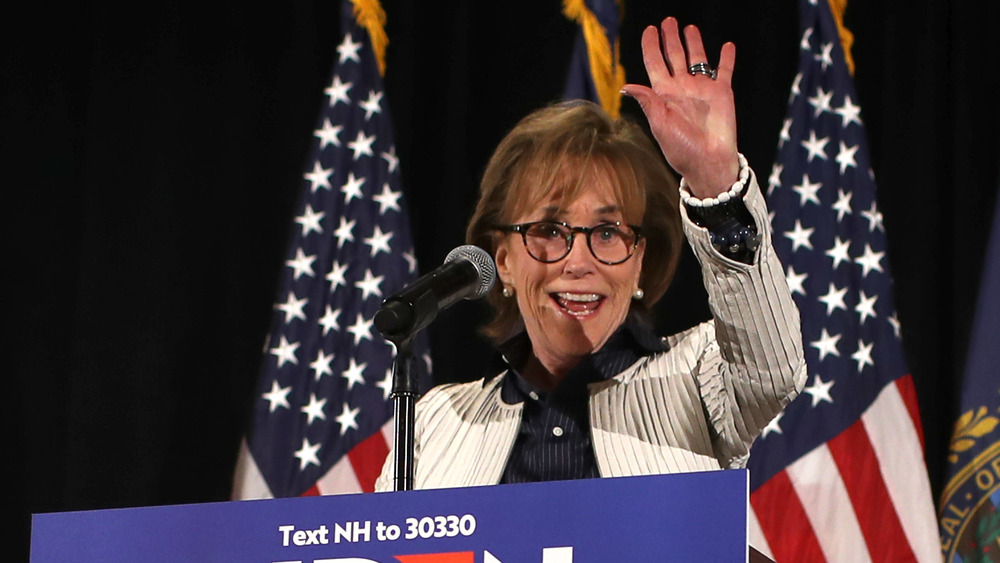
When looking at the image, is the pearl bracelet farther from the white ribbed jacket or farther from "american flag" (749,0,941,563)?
"american flag" (749,0,941,563)

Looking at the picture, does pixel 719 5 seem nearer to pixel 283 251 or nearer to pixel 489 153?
pixel 489 153

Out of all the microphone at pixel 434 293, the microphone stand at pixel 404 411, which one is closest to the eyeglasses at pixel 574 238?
the microphone at pixel 434 293

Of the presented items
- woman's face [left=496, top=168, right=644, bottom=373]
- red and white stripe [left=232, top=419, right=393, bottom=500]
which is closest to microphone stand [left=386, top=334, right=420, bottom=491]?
woman's face [left=496, top=168, right=644, bottom=373]

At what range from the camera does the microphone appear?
1.40 metres

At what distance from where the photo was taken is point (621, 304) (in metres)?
2.29

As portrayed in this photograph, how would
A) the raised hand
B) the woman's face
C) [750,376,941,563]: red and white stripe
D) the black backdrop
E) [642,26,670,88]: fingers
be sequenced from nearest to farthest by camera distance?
the raised hand
[642,26,670,88]: fingers
the woman's face
[750,376,941,563]: red and white stripe
the black backdrop

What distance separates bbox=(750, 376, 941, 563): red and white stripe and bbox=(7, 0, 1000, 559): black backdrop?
19.0 inches

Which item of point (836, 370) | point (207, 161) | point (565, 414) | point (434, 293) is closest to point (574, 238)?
point (565, 414)

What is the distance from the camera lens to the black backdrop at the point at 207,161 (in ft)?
10.9

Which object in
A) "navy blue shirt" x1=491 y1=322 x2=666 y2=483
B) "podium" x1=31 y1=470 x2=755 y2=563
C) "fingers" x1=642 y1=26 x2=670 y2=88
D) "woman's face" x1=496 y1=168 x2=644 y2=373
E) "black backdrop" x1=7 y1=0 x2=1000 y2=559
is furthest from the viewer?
"black backdrop" x1=7 y1=0 x2=1000 y2=559

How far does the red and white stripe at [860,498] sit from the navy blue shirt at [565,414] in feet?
3.56

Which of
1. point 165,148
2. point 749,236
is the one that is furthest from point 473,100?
point 749,236

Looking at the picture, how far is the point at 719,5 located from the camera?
3.40 meters

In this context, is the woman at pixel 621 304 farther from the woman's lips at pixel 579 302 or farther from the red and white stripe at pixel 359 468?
the red and white stripe at pixel 359 468
